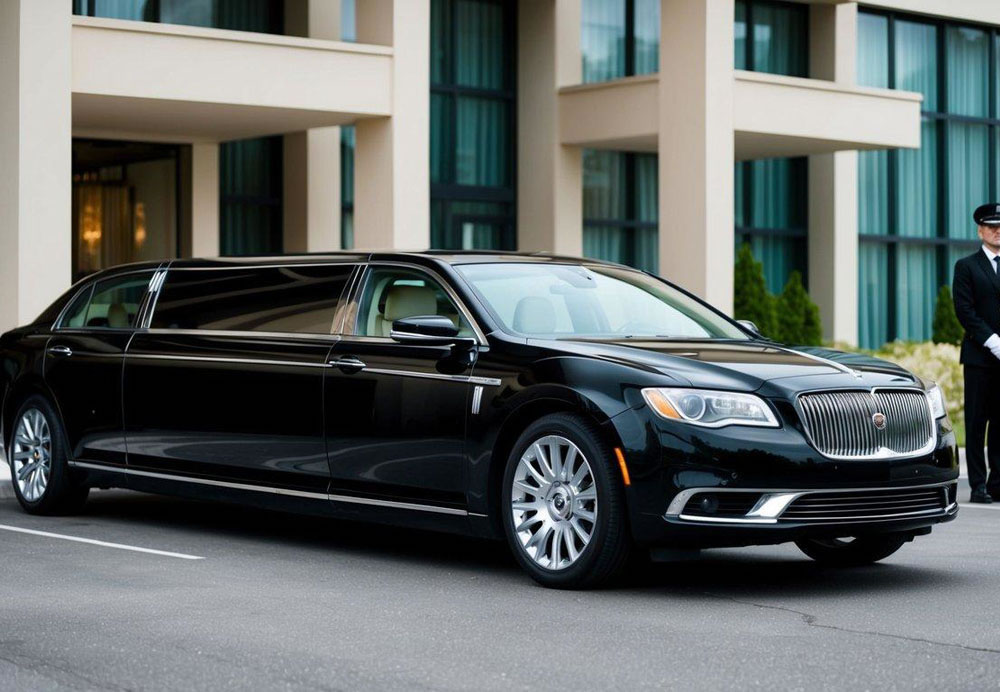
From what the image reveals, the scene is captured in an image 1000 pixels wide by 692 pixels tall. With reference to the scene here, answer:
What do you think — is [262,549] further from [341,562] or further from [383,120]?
[383,120]

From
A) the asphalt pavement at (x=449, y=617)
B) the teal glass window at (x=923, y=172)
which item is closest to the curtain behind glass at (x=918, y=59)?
the teal glass window at (x=923, y=172)

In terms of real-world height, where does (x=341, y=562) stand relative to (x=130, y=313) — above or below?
below

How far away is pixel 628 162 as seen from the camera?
26750 millimetres

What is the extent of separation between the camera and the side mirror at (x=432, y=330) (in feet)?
28.1

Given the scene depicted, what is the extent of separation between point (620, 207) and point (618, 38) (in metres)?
2.63

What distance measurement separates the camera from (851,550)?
9039 mm

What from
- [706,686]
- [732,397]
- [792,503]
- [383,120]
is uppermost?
[383,120]

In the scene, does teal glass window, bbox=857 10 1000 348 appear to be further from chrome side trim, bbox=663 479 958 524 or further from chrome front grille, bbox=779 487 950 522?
chrome side trim, bbox=663 479 958 524

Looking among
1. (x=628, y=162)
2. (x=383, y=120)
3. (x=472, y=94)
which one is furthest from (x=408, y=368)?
(x=628, y=162)

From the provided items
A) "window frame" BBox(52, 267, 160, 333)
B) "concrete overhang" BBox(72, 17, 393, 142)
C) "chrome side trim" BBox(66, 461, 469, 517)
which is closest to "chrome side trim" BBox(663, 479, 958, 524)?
"chrome side trim" BBox(66, 461, 469, 517)

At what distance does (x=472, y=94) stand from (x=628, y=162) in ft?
10.1

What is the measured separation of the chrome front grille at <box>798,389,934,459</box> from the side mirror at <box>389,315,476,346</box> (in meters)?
1.79

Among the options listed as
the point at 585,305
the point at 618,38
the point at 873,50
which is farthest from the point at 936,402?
the point at 873,50

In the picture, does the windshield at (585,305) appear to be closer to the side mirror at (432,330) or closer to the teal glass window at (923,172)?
the side mirror at (432,330)
